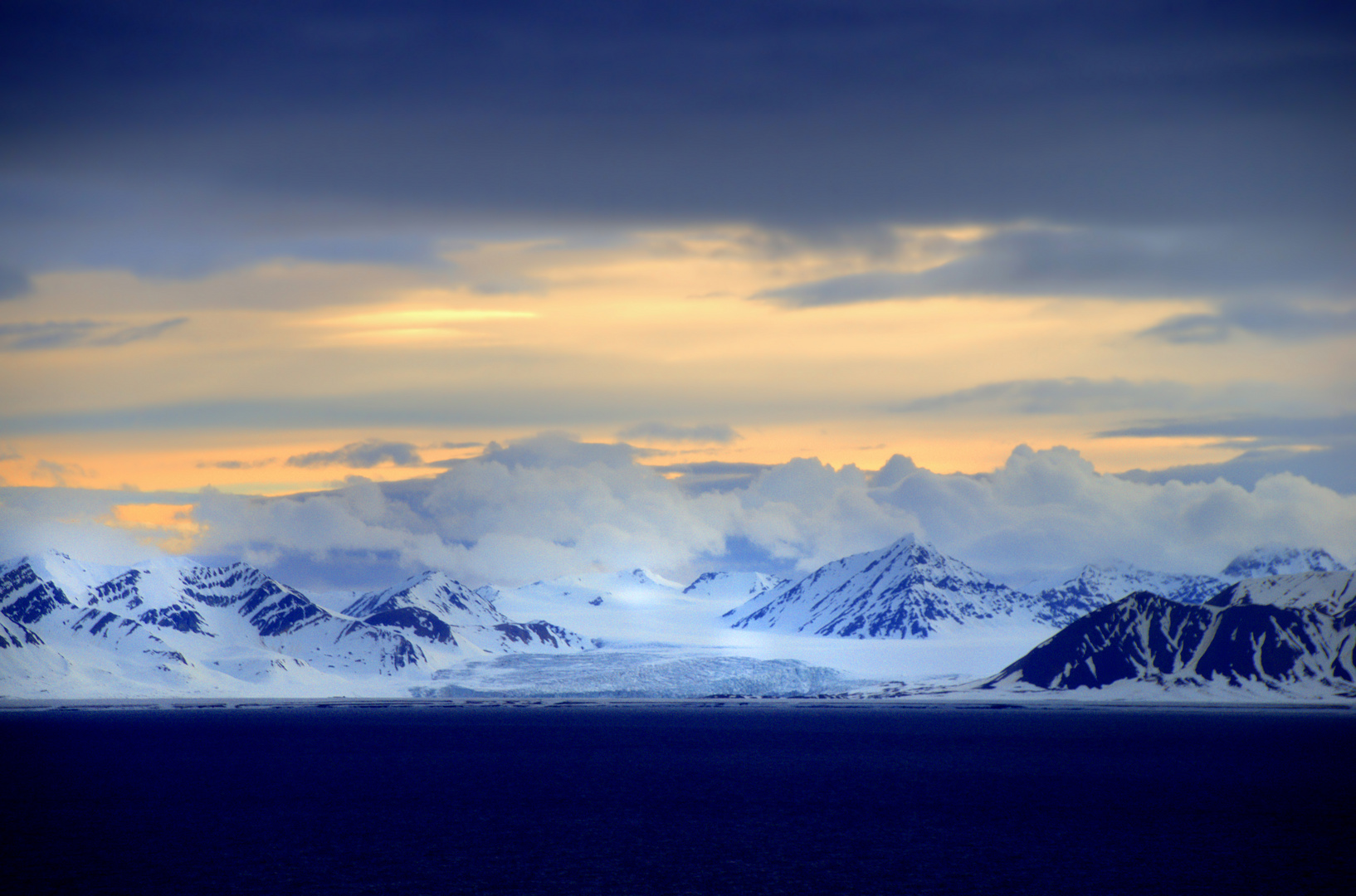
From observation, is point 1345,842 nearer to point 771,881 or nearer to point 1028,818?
point 1028,818

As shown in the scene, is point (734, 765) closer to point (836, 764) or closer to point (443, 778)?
point (836, 764)

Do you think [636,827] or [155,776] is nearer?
[636,827]

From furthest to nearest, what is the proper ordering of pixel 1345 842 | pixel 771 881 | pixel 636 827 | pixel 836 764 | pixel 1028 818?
pixel 836 764
pixel 1028 818
pixel 636 827
pixel 1345 842
pixel 771 881

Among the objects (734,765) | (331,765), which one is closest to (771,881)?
(734,765)

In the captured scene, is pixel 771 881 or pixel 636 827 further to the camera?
pixel 636 827

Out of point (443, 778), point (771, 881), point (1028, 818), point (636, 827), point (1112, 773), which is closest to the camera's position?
point (771, 881)

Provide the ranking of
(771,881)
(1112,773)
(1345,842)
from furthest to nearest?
(1112,773) < (1345,842) < (771,881)

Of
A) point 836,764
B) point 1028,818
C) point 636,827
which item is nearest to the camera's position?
point 636,827

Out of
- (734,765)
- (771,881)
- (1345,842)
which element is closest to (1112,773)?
(734,765)
